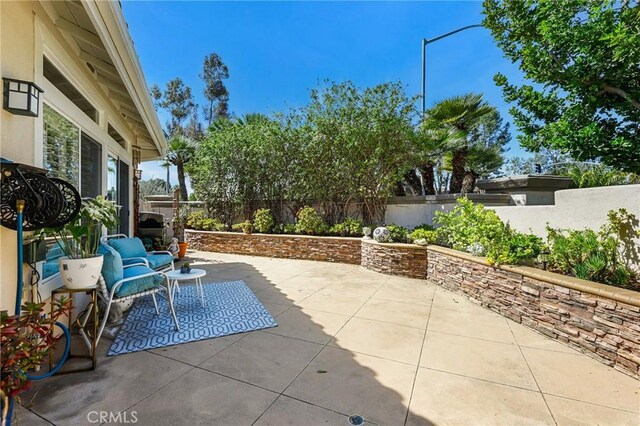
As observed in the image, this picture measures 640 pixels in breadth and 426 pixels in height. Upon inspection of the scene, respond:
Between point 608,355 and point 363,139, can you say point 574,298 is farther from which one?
point 363,139

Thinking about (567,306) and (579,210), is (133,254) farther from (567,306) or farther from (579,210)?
(579,210)

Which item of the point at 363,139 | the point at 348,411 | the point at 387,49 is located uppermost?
the point at 387,49

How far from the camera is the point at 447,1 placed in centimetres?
674

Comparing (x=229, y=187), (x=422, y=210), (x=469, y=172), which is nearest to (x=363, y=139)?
(x=422, y=210)

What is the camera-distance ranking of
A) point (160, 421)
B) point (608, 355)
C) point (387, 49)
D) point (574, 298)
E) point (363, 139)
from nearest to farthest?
point (160, 421)
point (608, 355)
point (574, 298)
point (363, 139)
point (387, 49)

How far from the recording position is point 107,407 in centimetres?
200

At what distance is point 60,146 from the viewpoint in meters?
3.24

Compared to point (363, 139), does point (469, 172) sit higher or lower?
lower

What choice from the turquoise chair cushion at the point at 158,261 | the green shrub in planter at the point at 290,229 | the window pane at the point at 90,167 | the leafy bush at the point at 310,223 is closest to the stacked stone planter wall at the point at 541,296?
the leafy bush at the point at 310,223

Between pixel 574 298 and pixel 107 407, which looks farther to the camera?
pixel 574 298

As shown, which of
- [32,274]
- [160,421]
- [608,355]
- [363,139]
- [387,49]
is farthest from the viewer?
[387,49]

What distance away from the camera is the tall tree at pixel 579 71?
179 inches

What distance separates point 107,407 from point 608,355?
413 cm

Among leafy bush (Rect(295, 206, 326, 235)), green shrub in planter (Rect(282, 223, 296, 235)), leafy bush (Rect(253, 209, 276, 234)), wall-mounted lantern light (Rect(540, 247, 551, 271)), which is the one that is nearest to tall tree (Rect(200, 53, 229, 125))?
leafy bush (Rect(253, 209, 276, 234))
